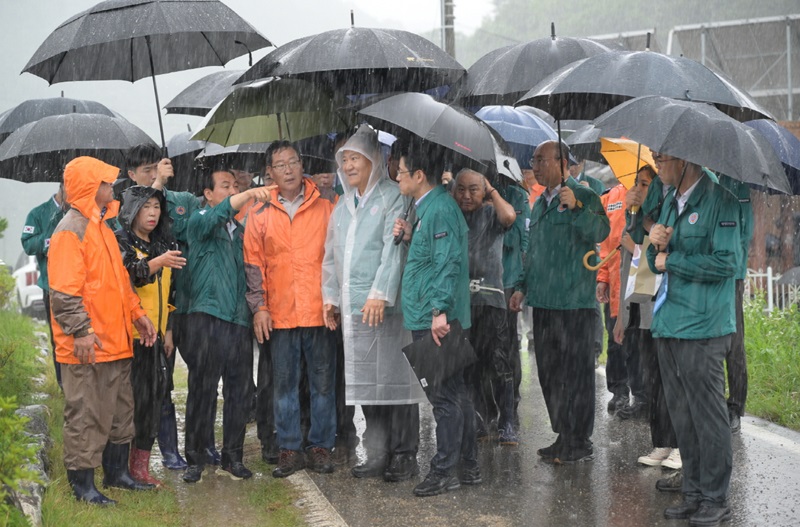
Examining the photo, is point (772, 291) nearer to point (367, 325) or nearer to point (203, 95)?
point (203, 95)

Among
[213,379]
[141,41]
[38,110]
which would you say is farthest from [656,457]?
[38,110]

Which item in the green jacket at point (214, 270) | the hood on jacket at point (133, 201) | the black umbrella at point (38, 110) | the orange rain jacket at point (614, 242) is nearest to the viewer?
the hood on jacket at point (133, 201)

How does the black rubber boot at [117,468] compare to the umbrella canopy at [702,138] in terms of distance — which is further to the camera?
the black rubber boot at [117,468]

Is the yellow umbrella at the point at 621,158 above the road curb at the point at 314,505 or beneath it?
above

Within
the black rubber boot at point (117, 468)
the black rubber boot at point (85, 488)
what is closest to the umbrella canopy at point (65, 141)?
the black rubber boot at point (117, 468)

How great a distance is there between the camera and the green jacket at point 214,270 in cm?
635

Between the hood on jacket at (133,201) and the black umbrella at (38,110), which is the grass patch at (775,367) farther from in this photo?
the black umbrella at (38,110)

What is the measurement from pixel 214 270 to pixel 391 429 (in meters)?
1.59

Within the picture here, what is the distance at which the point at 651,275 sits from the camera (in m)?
5.84

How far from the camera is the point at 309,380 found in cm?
661

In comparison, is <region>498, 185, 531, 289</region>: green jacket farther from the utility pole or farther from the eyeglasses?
the utility pole

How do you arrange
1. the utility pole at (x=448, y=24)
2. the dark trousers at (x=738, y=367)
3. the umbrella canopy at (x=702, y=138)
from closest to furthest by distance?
the umbrella canopy at (x=702, y=138) → the dark trousers at (x=738, y=367) → the utility pole at (x=448, y=24)

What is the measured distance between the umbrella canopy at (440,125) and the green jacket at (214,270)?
122cm

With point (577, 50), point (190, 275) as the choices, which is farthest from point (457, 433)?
point (577, 50)
